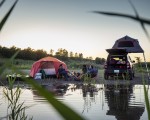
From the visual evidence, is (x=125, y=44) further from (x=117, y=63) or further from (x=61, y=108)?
(x=61, y=108)

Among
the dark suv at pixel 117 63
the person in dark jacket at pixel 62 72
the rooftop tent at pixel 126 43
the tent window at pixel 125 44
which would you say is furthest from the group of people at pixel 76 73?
the tent window at pixel 125 44

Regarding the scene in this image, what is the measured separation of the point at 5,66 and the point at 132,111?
8799 millimetres

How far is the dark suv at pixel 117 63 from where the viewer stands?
976 inches

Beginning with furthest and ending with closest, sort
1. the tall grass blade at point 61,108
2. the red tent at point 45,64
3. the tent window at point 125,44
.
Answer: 1. the tent window at point 125,44
2. the red tent at point 45,64
3. the tall grass blade at point 61,108

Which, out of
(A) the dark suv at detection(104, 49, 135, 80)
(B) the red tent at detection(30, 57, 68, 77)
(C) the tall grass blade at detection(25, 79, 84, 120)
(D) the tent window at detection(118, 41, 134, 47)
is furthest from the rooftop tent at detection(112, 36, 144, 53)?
(C) the tall grass blade at detection(25, 79, 84, 120)

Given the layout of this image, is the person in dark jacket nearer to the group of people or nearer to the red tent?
the group of people

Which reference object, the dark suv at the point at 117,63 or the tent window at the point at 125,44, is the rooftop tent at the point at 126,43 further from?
the dark suv at the point at 117,63

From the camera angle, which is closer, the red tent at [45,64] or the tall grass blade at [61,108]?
the tall grass blade at [61,108]

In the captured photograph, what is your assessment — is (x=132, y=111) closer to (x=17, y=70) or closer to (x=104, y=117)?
(x=104, y=117)

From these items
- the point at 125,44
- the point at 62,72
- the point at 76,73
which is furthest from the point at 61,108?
the point at 125,44

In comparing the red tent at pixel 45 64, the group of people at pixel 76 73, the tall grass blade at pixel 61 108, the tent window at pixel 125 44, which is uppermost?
the tent window at pixel 125 44

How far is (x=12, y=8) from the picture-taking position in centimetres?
118

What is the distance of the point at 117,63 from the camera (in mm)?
25016

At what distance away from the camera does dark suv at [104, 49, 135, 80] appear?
976 inches
